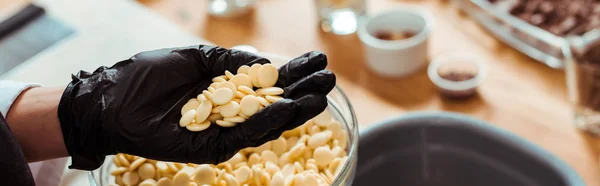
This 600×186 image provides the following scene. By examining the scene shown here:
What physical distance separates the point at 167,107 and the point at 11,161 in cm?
16

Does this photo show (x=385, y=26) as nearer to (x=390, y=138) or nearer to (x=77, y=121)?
(x=390, y=138)

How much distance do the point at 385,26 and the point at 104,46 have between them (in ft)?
1.47

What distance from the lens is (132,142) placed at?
2.19ft

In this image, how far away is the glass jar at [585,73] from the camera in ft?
3.01

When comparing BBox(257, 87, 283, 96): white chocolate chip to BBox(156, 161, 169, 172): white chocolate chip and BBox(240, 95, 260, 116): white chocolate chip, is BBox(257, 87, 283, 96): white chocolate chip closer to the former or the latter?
BBox(240, 95, 260, 116): white chocolate chip

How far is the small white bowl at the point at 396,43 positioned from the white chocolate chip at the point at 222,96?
0.45 metres

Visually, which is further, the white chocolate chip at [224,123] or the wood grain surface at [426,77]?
the wood grain surface at [426,77]

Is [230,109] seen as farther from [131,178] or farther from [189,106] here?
[131,178]

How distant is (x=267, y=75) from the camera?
68cm

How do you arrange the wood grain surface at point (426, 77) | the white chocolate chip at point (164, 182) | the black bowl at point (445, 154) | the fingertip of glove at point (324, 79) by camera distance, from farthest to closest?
the wood grain surface at point (426, 77), the black bowl at point (445, 154), the white chocolate chip at point (164, 182), the fingertip of glove at point (324, 79)

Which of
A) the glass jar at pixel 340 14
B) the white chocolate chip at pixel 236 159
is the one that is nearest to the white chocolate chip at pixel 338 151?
the white chocolate chip at pixel 236 159

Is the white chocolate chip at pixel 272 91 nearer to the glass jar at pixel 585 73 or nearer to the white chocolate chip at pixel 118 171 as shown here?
the white chocolate chip at pixel 118 171

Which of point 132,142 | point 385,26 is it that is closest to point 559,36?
point 385,26

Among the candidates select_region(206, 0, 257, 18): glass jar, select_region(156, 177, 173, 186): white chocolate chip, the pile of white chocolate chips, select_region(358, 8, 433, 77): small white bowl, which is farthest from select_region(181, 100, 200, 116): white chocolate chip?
select_region(206, 0, 257, 18): glass jar
